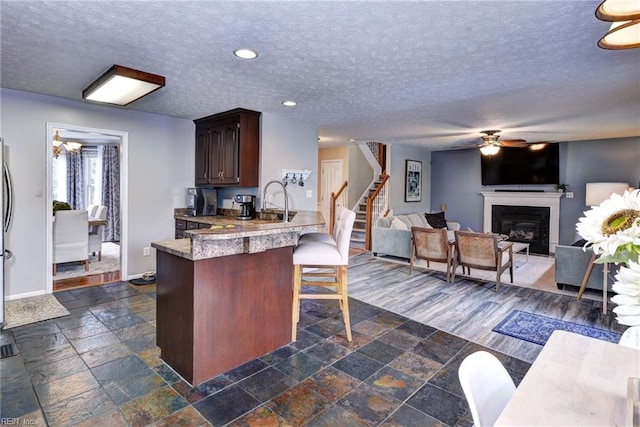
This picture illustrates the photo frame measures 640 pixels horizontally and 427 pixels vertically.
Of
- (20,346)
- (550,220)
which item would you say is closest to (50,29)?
(20,346)

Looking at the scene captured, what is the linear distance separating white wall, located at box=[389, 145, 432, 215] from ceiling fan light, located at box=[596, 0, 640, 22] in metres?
6.31

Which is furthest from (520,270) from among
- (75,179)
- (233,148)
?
(75,179)

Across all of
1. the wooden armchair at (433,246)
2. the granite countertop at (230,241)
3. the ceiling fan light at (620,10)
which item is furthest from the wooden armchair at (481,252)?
the ceiling fan light at (620,10)

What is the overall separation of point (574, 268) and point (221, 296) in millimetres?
4494

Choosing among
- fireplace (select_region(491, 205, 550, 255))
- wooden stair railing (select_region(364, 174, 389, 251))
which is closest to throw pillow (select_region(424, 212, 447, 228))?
wooden stair railing (select_region(364, 174, 389, 251))

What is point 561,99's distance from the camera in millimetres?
3764

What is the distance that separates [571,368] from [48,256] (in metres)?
5.01

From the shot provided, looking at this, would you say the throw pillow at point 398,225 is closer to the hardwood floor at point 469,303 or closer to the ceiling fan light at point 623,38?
the hardwood floor at point 469,303

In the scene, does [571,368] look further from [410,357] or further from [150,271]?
[150,271]

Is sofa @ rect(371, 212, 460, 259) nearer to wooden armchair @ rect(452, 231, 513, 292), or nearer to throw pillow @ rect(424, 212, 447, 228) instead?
throw pillow @ rect(424, 212, 447, 228)

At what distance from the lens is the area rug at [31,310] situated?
3.25m

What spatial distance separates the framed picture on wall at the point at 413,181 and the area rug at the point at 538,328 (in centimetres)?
477

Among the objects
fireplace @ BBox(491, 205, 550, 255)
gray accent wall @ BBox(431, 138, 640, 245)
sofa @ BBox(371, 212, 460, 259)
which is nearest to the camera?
sofa @ BBox(371, 212, 460, 259)

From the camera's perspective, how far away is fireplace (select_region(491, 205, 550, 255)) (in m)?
7.44
